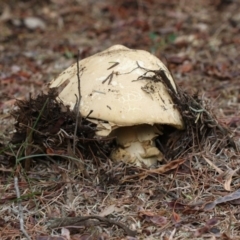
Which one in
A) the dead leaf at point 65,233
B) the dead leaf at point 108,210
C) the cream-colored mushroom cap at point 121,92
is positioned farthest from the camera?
the cream-colored mushroom cap at point 121,92

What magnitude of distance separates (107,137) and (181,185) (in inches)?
17.7

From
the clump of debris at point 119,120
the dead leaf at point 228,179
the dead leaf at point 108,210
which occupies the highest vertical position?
the clump of debris at point 119,120

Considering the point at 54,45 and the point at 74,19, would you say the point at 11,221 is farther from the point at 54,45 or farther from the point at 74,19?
the point at 74,19

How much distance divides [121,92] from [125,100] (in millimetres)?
60

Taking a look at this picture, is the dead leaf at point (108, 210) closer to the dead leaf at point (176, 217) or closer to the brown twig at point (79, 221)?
the brown twig at point (79, 221)

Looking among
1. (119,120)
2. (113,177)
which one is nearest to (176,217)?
(113,177)

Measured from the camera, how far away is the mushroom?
262 centimetres

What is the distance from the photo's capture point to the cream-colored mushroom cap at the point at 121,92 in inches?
103

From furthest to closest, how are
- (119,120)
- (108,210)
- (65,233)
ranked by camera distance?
1. (119,120)
2. (108,210)
3. (65,233)

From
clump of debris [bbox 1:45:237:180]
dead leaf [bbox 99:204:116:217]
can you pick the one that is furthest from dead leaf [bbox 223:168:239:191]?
dead leaf [bbox 99:204:116:217]

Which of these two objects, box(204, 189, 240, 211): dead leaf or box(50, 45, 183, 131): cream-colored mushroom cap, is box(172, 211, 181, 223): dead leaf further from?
box(50, 45, 183, 131): cream-colored mushroom cap

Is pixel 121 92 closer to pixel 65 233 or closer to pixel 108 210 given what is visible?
pixel 108 210

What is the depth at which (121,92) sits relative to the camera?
8.79ft

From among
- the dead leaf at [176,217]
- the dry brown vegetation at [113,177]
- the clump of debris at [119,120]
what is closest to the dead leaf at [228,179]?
the dry brown vegetation at [113,177]
